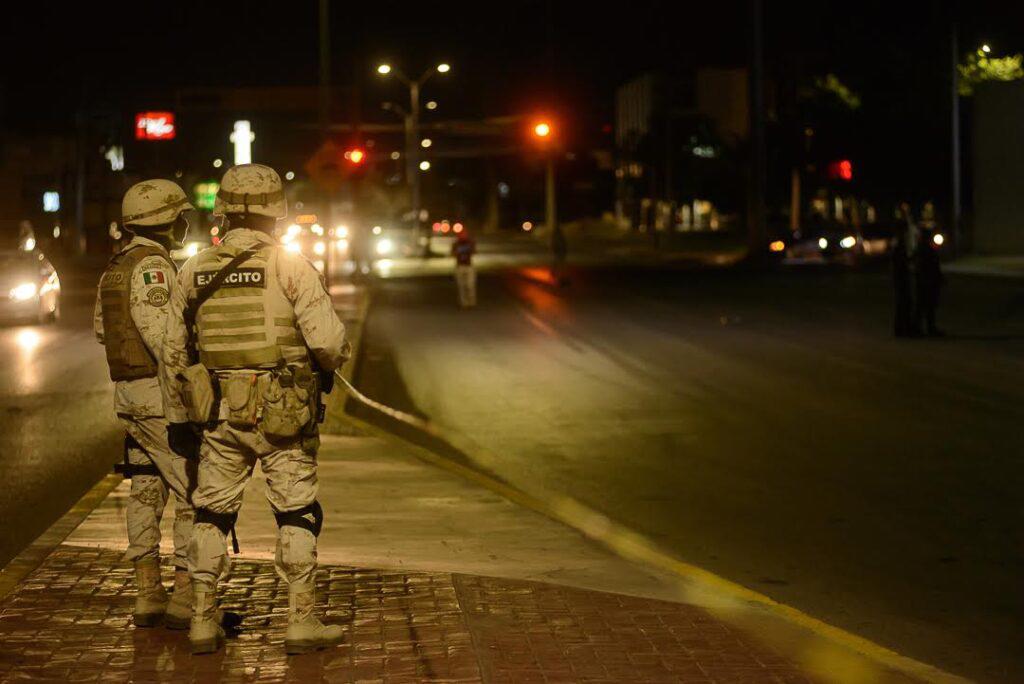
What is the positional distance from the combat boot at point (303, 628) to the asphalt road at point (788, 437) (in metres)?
2.65

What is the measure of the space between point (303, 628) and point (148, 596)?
930 mm

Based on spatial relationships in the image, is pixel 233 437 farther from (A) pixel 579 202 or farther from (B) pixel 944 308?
(A) pixel 579 202

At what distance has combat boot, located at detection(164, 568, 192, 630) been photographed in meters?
6.53

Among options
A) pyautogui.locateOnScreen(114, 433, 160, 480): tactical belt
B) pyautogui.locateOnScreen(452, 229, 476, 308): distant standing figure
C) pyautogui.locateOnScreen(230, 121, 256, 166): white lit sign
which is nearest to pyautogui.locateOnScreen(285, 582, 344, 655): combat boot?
pyautogui.locateOnScreen(114, 433, 160, 480): tactical belt

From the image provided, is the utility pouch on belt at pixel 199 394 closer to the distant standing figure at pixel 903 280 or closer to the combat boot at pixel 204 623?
the combat boot at pixel 204 623

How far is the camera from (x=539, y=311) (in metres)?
30.4

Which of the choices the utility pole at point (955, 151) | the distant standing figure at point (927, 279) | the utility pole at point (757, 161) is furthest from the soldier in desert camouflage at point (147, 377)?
the utility pole at point (757, 161)

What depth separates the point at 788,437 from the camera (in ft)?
44.6

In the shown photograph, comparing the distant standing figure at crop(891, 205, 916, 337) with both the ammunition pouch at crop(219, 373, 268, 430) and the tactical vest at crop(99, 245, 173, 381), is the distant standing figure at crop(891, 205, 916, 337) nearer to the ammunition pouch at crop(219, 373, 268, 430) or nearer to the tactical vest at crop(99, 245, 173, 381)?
the tactical vest at crop(99, 245, 173, 381)

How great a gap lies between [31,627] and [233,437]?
53.6 inches

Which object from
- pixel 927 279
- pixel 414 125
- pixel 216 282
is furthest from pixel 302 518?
pixel 414 125

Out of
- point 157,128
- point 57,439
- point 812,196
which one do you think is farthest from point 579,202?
point 57,439

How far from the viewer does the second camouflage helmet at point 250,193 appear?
243 inches

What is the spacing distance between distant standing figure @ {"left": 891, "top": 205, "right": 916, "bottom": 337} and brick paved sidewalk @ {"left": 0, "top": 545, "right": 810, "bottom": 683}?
53.1 feet
